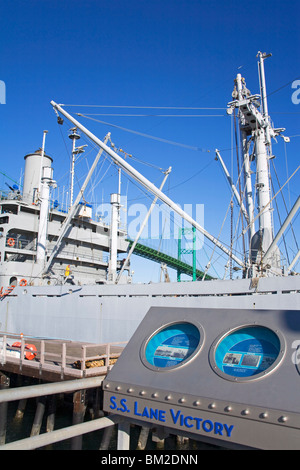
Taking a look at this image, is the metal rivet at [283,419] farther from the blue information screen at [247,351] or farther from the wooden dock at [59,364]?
the wooden dock at [59,364]

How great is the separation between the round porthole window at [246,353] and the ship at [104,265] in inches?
12.5

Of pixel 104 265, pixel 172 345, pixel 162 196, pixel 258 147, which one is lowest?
pixel 172 345

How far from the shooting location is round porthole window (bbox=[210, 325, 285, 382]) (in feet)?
10.6

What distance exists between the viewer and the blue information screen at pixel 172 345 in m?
3.75

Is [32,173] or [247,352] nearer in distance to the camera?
[247,352]

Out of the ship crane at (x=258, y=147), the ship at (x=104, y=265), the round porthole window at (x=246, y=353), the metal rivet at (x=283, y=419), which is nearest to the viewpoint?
the metal rivet at (x=283, y=419)

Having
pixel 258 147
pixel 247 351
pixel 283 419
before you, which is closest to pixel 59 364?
pixel 247 351

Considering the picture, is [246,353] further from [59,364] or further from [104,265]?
[104,265]

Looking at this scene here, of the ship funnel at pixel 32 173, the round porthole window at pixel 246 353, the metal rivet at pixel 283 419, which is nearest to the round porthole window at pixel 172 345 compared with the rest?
the round porthole window at pixel 246 353

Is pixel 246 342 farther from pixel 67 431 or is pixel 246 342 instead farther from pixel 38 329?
pixel 38 329

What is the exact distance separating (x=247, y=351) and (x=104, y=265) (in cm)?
3227

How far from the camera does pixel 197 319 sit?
405 cm

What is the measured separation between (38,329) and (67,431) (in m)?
20.8

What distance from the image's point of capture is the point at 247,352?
3.51m
